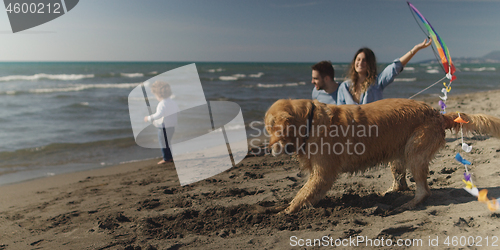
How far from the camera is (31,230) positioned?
4066mm

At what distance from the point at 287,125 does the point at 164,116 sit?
184 inches

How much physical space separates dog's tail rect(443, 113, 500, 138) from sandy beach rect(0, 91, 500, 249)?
775 mm

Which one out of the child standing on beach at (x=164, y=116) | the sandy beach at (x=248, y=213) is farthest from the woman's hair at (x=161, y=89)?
the sandy beach at (x=248, y=213)

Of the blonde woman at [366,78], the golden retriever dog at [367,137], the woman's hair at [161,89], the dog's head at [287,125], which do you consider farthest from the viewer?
the woman's hair at [161,89]

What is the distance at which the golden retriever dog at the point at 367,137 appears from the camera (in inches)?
140

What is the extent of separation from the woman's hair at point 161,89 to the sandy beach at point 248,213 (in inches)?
86.5

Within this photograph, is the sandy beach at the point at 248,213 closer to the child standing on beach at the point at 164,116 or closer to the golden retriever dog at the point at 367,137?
the golden retriever dog at the point at 367,137

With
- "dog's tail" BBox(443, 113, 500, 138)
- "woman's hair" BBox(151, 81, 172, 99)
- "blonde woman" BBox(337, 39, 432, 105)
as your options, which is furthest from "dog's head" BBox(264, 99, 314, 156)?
"woman's hair" BBox(151, 81, 172, 99)

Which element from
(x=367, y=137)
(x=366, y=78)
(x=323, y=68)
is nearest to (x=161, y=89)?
(x=323, y=68)

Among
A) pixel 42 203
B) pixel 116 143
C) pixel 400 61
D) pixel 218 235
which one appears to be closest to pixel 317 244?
pixel 218 235

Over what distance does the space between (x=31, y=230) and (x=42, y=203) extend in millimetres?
1178

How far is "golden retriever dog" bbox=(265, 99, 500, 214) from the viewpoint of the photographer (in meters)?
3.56

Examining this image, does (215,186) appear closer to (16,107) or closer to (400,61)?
(400,61)

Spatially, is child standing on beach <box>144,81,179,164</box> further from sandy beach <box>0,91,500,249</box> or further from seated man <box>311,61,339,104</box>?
seated man <box>311,61,339,104</box>
